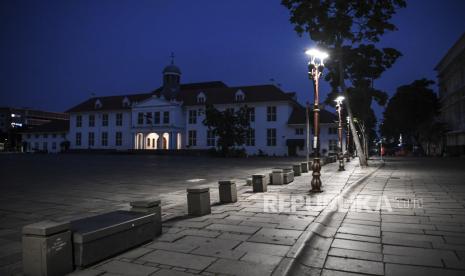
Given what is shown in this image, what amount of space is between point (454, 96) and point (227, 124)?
3530 centimetres

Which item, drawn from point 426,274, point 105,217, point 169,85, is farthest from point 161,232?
point 169,85

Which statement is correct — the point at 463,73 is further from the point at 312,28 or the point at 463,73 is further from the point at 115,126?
the point at 115,126

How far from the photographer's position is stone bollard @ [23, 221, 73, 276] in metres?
3.87

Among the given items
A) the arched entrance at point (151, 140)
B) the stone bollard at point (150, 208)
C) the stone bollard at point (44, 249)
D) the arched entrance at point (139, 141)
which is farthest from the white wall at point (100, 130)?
the stone bollard at point (44, 249)

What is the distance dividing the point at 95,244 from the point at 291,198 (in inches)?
262

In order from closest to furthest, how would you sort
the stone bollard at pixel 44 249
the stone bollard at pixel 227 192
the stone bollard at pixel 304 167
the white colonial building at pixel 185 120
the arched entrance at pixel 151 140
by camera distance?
the stone bollard at pixel 44 249 → the stone bollard at pixel 227 192 → the stone bollard at pixel 304 167 → the white colonial building at pixel 185 120 → the arched entrance at pixel 151 140

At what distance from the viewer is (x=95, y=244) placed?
4.40 metres

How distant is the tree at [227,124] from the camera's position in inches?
1804

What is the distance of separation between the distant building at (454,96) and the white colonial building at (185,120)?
1701 cm

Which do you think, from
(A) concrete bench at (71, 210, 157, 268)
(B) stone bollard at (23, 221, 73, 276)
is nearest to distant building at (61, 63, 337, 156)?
(A) concrete bench at (71, 210, 157, 268)

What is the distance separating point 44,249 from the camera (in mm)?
3863

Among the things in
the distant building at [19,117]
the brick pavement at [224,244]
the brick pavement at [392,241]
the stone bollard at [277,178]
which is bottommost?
the brick pavement at [392,241]

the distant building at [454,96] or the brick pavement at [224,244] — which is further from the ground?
the distant building at [454,96]

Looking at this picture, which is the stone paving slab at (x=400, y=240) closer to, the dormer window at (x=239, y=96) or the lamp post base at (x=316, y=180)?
the lamp post base at (x=316, y=180)
